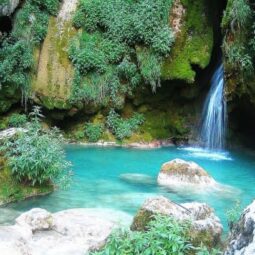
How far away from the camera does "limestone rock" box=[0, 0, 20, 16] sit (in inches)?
617

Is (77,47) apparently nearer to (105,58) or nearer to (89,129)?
(105,58)

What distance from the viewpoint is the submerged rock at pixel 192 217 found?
5239 millimetres

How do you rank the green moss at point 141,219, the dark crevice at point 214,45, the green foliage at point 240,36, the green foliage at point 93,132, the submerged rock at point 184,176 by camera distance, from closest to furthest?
the green moss at point 141,219 → the submerged rock at point 184,176 → the green foliage at point 240,36 → the green foliage at point 93,132 → the dark crevice at point 214,45

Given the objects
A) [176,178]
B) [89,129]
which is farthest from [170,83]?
[176,178]

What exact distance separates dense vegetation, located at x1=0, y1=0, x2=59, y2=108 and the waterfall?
19.9ft

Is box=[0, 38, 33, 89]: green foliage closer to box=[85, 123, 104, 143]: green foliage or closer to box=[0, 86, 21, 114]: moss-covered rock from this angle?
box=[0, 86, 21, 114]: moss-covered rock

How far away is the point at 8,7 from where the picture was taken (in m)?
15.9

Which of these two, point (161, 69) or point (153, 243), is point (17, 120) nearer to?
point (161, 69)

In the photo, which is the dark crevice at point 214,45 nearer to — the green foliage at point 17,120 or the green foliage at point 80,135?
the green foliage at point 80,135

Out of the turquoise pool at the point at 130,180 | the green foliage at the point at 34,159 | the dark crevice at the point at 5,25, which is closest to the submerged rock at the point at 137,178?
the turquoise pool at the point at 130,180

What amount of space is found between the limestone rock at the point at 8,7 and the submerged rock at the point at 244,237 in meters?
13.5

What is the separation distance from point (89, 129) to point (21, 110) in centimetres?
239

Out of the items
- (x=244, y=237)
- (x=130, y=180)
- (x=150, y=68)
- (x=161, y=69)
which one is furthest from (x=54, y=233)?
(x=161, y=69)

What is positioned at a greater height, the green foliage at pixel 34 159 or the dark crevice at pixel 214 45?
the dark crevice at pixel 214 45
